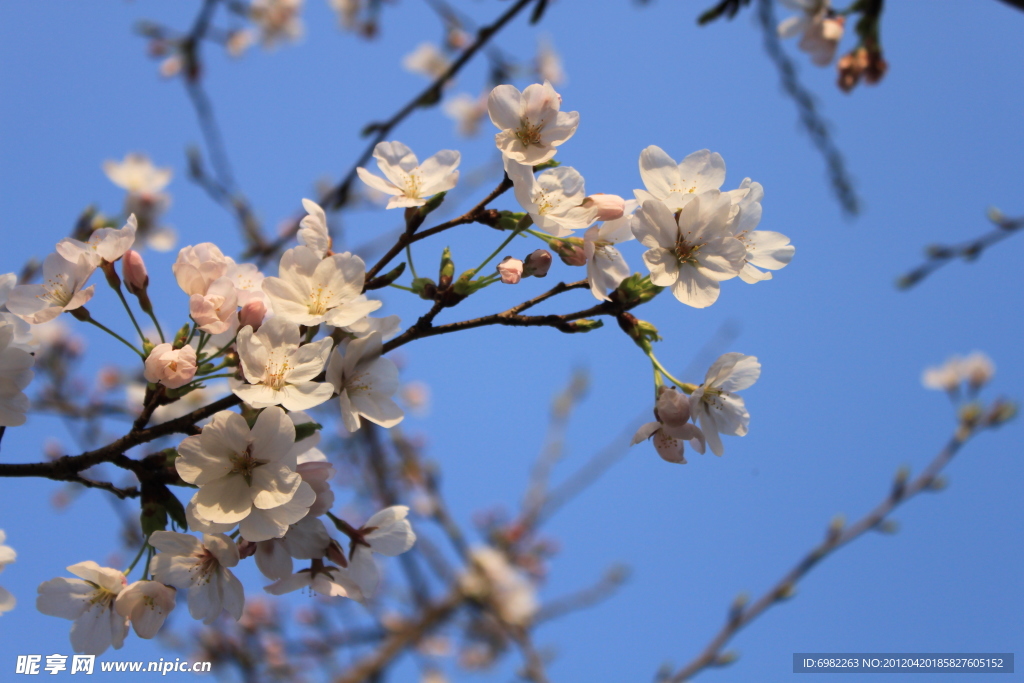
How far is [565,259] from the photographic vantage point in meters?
1.21

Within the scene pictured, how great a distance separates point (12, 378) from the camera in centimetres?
107

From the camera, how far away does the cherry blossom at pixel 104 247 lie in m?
1.20

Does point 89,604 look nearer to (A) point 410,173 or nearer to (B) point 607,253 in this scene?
(A) point 410,173

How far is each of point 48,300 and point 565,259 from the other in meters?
1.00

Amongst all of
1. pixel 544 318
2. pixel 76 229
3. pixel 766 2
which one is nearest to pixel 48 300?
pixel 544 318

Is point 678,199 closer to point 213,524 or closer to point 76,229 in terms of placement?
point 213,524

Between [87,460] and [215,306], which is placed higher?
[215,306]

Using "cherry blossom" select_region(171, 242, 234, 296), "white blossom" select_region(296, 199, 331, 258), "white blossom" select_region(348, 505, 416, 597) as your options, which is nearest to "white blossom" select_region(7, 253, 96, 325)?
"cherry blossom" select_region(171, 242, 234, 296)

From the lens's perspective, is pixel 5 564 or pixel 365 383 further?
pixel 5 564

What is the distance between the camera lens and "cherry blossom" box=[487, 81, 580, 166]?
120 centimetres

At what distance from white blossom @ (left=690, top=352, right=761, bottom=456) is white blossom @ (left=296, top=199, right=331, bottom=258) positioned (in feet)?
2.52

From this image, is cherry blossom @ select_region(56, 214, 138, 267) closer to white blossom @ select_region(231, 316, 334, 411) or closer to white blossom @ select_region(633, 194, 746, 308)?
white blossom @ select_region(231, 316, 334, 411)

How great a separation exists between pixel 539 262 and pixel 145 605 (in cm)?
96

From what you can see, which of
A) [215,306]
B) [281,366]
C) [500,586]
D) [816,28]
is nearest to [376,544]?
[281,366]
